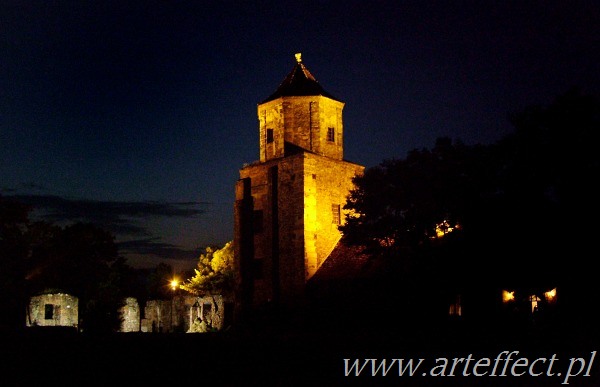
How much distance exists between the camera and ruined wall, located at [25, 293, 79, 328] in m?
51.4

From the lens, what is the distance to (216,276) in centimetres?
5341

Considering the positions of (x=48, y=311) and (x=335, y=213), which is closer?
(x=335, y=213)

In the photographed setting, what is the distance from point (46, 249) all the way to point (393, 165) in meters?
33.9

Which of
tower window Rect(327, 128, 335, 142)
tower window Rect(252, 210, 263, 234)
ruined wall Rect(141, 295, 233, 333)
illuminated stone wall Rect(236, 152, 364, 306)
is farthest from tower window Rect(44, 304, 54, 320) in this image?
tower window Rect(327, 128, 335, 142)

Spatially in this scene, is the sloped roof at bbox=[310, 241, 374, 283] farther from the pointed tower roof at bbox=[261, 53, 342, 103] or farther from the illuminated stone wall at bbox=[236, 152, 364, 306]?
the pointed tower roof at bbox=[261, 53, 342, 103]

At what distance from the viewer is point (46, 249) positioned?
56656 mm

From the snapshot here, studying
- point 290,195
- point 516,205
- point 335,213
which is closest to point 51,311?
point 290,195

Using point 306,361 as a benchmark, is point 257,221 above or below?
above

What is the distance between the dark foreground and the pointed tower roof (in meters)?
21.7

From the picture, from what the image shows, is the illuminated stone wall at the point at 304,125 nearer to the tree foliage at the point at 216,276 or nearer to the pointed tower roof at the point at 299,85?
the pointed tower roof at the point at 299,85

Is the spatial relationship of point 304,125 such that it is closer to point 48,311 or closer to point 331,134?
point 331,134

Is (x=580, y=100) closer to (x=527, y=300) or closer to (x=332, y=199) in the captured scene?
(x=527, y=300)

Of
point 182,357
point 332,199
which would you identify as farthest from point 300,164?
point 182,357

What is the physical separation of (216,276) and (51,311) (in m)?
11.7
